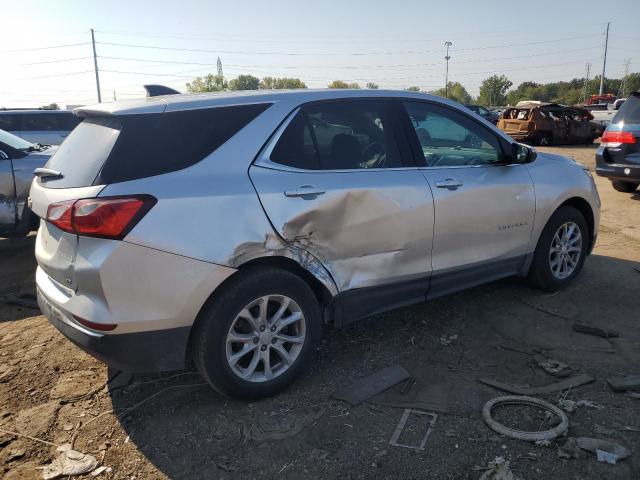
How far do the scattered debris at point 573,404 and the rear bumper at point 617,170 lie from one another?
6.78 m

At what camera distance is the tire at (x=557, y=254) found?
4.65 metres

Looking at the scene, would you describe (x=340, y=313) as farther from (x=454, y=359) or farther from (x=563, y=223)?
(x=563, y=223)

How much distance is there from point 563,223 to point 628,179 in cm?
498

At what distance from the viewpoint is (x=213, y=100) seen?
3182mm

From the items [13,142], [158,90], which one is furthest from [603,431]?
[13,142]

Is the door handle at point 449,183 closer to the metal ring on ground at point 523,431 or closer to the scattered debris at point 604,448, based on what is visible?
the metal ring on ground at point 523,431

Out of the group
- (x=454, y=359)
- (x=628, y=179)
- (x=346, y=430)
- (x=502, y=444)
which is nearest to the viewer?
(x=502, y=444)

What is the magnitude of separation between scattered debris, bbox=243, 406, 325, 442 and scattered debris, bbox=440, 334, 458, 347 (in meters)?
1.23

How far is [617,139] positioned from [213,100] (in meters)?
7.87

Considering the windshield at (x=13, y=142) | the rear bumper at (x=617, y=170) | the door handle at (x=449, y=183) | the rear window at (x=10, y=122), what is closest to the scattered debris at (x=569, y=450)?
the door handle at (x=449, y=183)

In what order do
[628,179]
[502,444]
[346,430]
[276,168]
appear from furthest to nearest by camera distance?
[628,179] → [276,168] → [346,430] → [502,444]

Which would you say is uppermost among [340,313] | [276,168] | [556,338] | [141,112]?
[141,112]

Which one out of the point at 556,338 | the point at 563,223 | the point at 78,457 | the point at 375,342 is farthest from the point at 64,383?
the point at 563,223

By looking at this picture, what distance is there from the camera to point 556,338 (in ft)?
12.9
